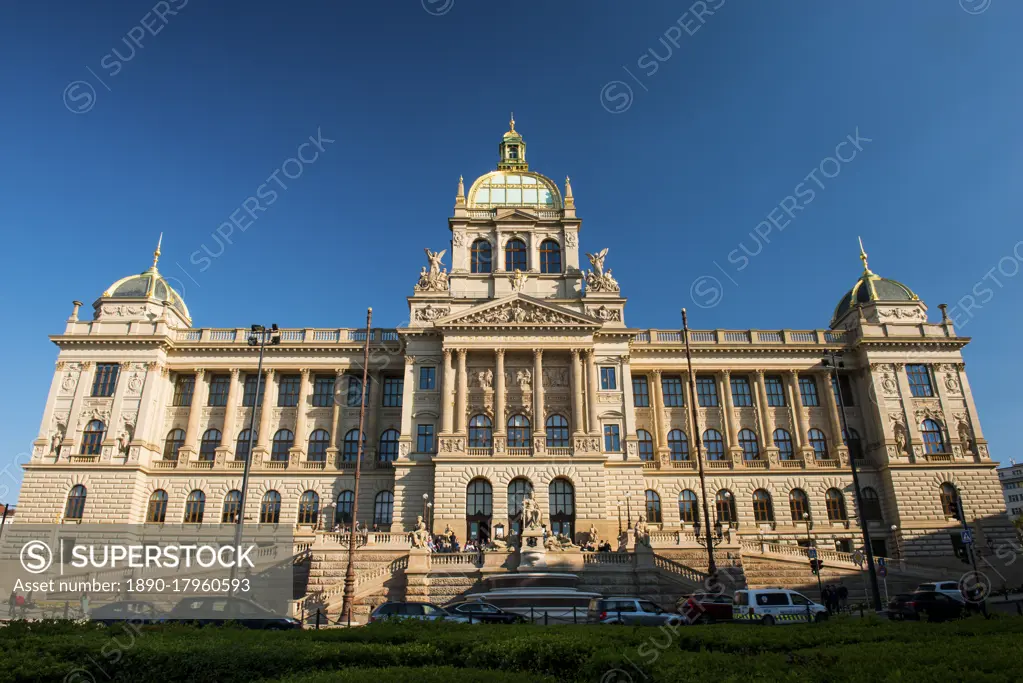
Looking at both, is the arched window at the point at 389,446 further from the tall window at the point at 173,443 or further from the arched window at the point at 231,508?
the tall window at the point at 173,443

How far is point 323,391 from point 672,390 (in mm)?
29018

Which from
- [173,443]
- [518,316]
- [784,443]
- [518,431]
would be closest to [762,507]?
[784,443]

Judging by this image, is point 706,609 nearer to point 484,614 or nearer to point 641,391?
point 484,614

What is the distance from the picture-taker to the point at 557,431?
2015 inches

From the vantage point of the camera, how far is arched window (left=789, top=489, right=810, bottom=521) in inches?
2079

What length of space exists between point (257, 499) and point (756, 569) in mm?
35768

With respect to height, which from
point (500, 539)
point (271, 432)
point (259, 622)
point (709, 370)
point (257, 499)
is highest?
point (709, 370)

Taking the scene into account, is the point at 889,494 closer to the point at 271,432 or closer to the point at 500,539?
the point at 500,539

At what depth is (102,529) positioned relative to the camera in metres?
48.7

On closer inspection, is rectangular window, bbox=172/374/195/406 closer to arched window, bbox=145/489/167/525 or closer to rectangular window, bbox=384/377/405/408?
arched window, bbox=145/489/167/525

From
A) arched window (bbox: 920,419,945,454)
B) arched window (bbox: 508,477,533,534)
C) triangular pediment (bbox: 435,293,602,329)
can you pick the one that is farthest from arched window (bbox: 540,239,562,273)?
arched window (bbox: 920,419,945,454)

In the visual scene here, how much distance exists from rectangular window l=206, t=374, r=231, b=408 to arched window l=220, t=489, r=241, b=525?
25.1 ft

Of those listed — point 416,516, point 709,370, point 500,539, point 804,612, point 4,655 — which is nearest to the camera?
point 4,655

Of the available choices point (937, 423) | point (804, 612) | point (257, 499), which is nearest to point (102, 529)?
point (257, 499)
